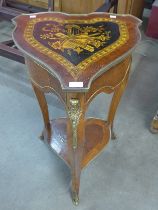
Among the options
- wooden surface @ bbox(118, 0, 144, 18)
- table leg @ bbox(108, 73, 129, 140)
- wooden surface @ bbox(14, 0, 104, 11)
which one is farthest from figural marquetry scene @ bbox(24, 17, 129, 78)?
wooden surface @ bbox(14, 0, 104, 11)

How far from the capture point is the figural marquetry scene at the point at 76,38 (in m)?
0.91

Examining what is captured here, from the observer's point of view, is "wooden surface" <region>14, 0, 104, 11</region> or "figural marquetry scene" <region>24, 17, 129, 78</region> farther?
"wooden surface" <region>14, 0, 104, 11</region>

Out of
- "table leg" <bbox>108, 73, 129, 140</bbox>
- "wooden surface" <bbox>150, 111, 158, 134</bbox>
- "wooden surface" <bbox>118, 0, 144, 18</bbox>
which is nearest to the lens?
"table leg" <bbox>108, 73, 129, 140</bbox>

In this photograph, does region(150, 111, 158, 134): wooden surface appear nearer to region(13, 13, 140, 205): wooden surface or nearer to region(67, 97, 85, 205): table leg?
region(13, 13, 140, 205): wooden surface

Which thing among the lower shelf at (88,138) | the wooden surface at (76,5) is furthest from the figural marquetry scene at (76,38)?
the wooden surface at (76,5)

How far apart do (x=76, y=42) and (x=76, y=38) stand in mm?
33

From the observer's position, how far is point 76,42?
1.00m

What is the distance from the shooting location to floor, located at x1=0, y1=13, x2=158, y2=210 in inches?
45.4

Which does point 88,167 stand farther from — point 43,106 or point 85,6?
point 85,6

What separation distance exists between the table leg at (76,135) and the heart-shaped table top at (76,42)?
0.08 meters

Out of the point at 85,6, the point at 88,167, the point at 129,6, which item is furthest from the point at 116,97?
the point at 85,6

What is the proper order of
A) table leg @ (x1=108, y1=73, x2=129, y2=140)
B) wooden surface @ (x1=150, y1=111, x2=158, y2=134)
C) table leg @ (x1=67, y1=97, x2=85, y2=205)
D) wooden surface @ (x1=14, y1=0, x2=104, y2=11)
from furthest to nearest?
wooden surface @ (x1=14, y1=0, x2=104, y2=11), wooden surface @ (x1=150, y1=111, x2=158, y2=134), table leg @ (x1=108, y1=73, x2=129, y2=140), table leg @ (x1=67, y1=97, x2=85, y2=205)

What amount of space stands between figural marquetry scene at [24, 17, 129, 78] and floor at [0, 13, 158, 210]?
604mm

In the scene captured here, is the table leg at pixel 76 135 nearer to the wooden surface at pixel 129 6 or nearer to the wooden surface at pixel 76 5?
the wooden surface at pixel 129 6
